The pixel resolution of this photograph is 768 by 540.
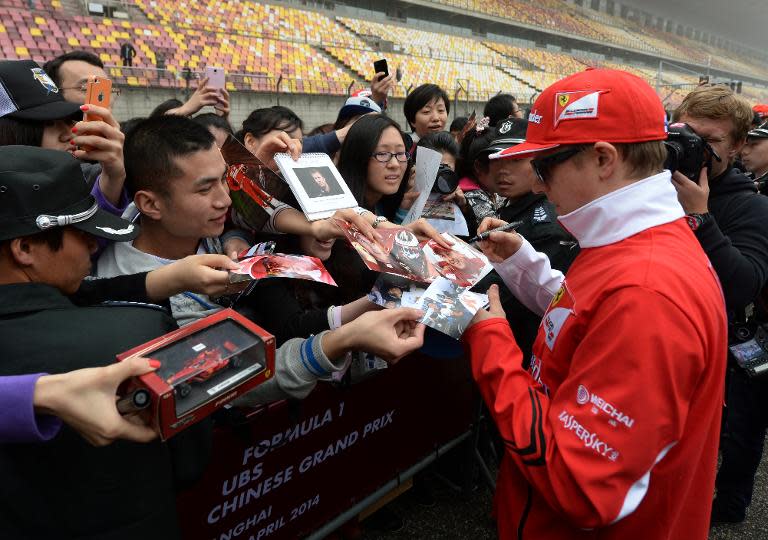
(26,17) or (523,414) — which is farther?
(26,17)

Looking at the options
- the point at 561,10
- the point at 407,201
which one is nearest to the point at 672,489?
the point at 407,201

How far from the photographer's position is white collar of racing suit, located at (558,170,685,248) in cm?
121

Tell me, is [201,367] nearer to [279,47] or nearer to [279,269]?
[279,269]

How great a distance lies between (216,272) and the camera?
1367 millimetres

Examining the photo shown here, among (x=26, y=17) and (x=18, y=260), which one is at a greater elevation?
(x=26, y=17)

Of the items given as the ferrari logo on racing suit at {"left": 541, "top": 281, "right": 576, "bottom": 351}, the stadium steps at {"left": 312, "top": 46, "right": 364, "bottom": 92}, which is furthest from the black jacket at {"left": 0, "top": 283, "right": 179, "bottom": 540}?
the stadium steps at {"left": 312, "top": 46, "right": 364, "bottom": 92}

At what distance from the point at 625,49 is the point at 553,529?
1797 inches

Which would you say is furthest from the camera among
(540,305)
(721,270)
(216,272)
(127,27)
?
(127,27)

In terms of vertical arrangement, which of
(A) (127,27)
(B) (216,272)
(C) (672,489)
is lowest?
(C) (672,489)

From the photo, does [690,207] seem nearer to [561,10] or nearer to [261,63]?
[261,63]

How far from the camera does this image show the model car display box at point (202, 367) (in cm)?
89

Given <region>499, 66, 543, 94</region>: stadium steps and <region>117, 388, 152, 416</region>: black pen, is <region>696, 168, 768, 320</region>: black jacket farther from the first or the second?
<region>499, 66, 543, 94</region>: stadium steps

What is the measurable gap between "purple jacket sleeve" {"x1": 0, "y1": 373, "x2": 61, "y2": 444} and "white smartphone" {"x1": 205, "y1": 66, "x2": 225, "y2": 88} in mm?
2860

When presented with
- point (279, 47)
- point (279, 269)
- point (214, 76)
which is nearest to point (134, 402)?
point (279, 269)
